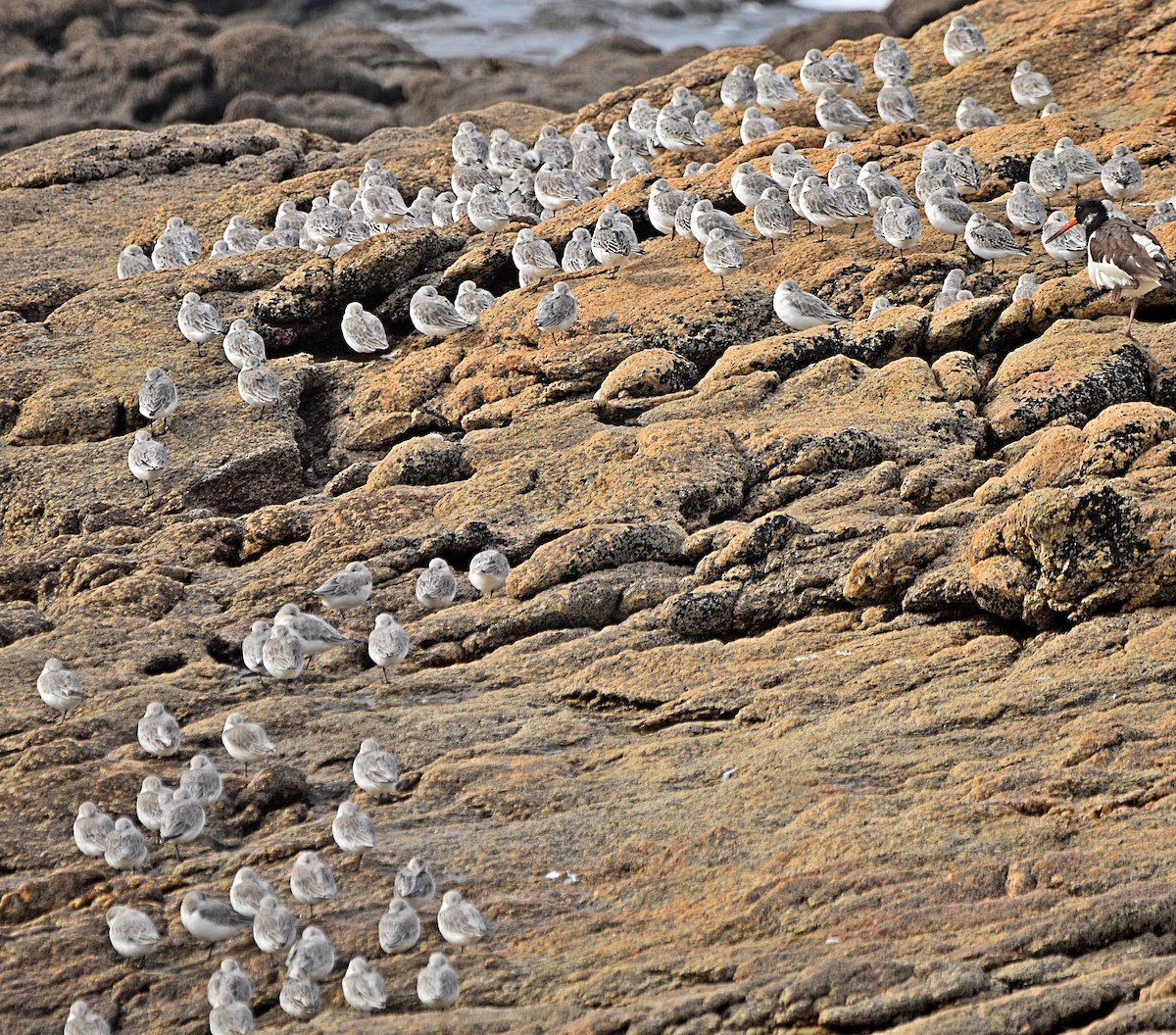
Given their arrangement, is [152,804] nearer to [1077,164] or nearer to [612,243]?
[612,243]

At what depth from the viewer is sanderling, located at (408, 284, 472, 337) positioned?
63.0 feet

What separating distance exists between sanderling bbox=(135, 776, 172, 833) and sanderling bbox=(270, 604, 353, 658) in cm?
208

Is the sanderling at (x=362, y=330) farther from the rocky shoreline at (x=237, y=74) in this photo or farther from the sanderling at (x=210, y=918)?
the rocky shoreline at (x=237, y=74)

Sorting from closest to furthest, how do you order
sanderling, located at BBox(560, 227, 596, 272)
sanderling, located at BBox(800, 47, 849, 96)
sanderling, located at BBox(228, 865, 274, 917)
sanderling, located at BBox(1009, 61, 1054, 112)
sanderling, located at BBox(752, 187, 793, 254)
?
1. sanderling, located at BBox(228, 865, 274, 917)
2. sanderling, located at BBox(752, 187, 793, 254)
3. sanderling, located at BBox(560, 227, 596, 272)
4. sanderling, located at BBox(1009, 61, 1054, 112)
5. sanderling, located at BBox(800, 47, 849, 96)

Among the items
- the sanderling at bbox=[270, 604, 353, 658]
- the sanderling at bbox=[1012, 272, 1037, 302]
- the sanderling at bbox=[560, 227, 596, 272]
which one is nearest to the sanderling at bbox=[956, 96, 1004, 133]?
the sanderling at bbox=[560, 227, 596, 272]

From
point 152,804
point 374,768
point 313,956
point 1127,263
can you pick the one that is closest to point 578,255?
point 1127,263

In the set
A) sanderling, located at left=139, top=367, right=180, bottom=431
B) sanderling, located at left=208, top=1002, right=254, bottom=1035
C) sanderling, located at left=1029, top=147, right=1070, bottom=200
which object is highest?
sanderling, located at left=1029, top=147, right=1070, bottom=200

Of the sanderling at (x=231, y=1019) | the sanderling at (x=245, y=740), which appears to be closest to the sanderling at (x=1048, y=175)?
the sanderling at (x=245, y=740)

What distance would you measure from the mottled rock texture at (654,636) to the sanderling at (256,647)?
0.36 meters

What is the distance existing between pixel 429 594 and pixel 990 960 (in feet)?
22.2

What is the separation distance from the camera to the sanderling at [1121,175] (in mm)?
19688

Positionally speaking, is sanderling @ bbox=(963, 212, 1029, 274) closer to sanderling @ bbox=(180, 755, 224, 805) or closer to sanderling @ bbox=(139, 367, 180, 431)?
sanderling @ bbox=(139, 367, 180, 431)

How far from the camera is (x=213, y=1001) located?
924 centimetres

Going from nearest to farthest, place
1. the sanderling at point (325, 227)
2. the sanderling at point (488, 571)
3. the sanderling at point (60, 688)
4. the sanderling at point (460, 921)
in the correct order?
the sanderling at point (460, 921) → the sanderling at point (60, 688) → the sanderling at point (488, 571) → the sanderling at point (325, 227)
